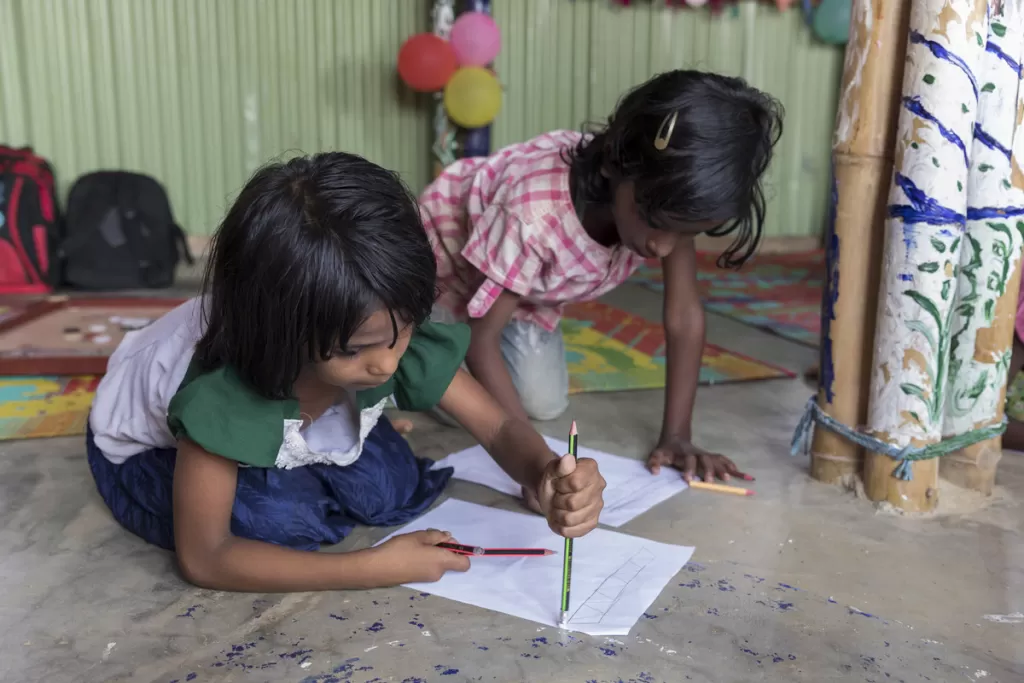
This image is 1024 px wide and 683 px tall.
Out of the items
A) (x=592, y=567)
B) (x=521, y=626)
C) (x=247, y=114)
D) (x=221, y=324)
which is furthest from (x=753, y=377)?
(x=247, y=114)

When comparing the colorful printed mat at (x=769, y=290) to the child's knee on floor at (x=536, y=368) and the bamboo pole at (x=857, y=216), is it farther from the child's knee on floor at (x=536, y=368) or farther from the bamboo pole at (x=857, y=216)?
the bamboo pole at (x=857, y=216)

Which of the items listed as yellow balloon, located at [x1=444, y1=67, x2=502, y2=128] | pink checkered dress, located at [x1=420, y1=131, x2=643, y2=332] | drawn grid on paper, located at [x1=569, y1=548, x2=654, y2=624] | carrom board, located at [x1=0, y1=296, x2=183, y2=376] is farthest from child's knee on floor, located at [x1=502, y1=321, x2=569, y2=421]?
yellow balloon, located at [x1=444, y1=67, x2=502, y2=128]

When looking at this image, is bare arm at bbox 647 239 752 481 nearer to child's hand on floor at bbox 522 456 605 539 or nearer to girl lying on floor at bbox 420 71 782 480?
girl lying on floor at bbox 420 71 782 480

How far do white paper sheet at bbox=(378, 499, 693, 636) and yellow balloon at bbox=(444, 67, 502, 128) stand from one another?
2.56 m

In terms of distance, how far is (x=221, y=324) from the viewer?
112 centimetres

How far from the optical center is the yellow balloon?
372cm

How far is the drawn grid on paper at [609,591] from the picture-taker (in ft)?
3.89

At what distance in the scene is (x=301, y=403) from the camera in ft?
4.13

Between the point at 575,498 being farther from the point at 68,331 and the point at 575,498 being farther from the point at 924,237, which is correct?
the point at 68,331

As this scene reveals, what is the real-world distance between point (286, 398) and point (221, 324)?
12 cm

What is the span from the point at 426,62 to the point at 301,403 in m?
2.77

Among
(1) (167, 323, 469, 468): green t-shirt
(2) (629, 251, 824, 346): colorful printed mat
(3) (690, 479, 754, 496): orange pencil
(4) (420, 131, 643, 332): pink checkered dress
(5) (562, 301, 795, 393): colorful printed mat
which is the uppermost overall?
(4) (420, 131, 643, 332): pink checkered dress

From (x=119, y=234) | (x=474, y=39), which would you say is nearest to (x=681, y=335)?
(x=474, y=39)

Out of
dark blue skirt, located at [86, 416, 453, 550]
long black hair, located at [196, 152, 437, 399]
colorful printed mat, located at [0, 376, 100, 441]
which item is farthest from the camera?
colorful printed mat, located at [0, 376, 100, 441]
